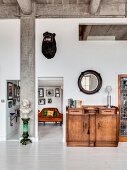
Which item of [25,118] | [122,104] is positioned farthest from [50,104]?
[122,104]

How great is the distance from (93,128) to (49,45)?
2.89 metres

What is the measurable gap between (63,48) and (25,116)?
2.50 meters

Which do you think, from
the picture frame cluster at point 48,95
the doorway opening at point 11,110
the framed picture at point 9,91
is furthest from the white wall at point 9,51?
the picture frame cluster at point 48,95

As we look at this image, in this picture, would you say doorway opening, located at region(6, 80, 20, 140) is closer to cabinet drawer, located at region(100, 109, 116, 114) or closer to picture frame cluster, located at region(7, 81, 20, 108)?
picture frame cluster, located at region(7, 81, 20, 108)

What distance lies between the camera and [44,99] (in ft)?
36.4

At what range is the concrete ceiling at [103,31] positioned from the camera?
759 centimetres

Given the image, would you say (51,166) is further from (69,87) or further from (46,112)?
(46,112)

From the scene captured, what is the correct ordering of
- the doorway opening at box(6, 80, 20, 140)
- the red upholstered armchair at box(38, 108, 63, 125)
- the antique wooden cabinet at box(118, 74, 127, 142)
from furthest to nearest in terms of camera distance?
1. the red upholstered armchair at box(38, 108, 63, 125)
2. the doorway opening at box(6, 80, 20, 140)
3. the antique wooden cabinet at box(118, 74, 127, 142)

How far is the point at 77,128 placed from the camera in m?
6.45

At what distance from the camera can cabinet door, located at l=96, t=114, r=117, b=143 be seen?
6406 mm

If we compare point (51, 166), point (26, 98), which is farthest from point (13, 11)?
point (51, 166)

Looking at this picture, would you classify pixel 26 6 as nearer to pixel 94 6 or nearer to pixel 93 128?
pixel 94 6

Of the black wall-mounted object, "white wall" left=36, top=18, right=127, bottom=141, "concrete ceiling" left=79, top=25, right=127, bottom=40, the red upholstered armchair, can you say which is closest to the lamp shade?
"white wall" left=36, top=18, right=127, bottom=141

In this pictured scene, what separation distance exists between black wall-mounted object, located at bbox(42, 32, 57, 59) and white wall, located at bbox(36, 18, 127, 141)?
0.62 feet
